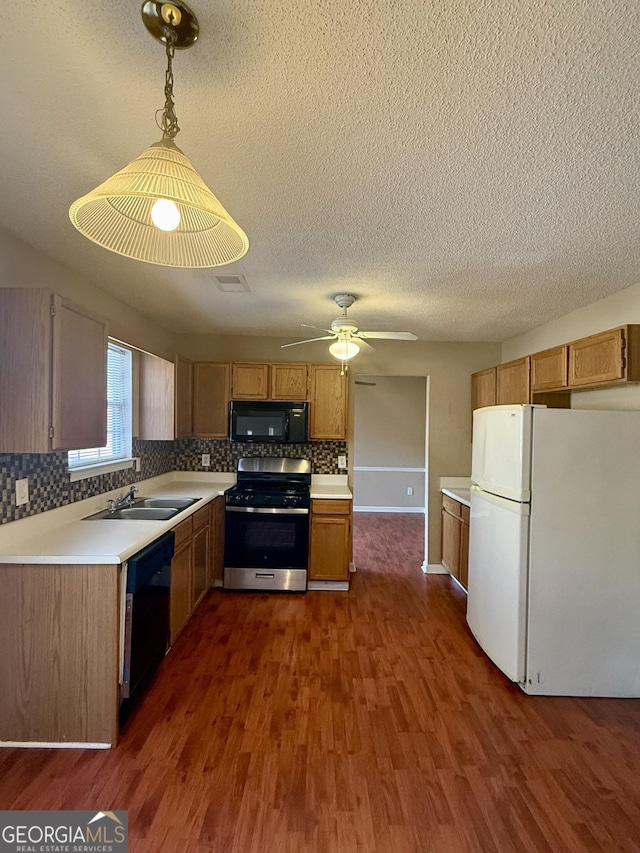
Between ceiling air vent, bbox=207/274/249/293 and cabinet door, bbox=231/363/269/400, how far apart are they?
4.14ft

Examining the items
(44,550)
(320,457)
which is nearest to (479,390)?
(320,457)

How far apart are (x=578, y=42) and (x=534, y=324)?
2.89 meters

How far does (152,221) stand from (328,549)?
→ 3.26m

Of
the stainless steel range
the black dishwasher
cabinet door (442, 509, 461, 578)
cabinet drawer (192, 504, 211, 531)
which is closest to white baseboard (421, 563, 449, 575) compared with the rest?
cabinet door (442, 509, 461, 578)

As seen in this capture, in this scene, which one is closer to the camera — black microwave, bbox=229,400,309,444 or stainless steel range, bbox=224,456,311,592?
stainless steel range, bbox=224,456,311,592

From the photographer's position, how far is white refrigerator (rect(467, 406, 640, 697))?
2.37 m

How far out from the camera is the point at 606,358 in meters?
2.43

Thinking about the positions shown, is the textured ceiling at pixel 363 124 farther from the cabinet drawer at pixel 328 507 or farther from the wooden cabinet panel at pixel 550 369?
the cabinet drawer at pixel 328 507

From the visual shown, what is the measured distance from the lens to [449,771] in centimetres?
181

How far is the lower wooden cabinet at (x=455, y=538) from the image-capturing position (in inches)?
143

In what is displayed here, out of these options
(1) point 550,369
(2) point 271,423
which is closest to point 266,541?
(2) point 271,423

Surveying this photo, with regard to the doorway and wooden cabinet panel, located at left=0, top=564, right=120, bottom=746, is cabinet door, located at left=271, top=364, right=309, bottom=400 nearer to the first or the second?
wooden cabinet panel, located at left=0, top=564, right=120, bottom=746

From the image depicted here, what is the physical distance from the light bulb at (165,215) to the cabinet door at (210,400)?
308cm

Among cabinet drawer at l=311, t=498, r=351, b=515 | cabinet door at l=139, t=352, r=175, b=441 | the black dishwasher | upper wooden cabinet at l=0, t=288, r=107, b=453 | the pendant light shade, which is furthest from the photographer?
cabinet drawer at l=311, t=498, r=351, b=515
